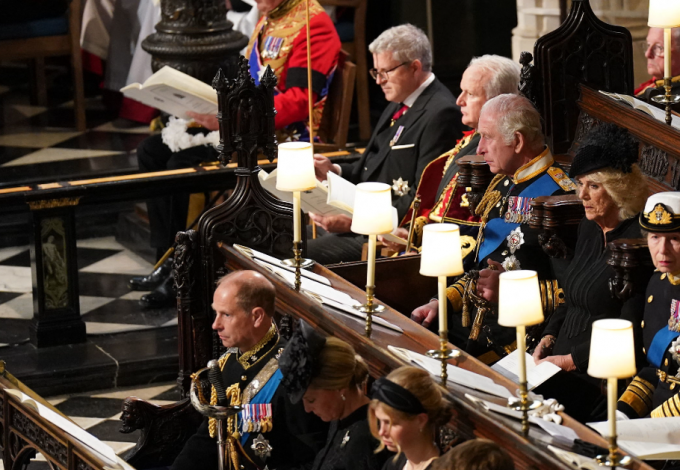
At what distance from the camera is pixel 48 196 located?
6301mm

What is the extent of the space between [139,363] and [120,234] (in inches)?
92.3

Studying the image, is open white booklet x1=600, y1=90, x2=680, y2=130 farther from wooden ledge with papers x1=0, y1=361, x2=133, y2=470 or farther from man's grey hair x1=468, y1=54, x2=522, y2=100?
wooden ledge with papers x1=0, y1=361, x2=133, y2=470

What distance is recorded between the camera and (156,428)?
4.72 meters

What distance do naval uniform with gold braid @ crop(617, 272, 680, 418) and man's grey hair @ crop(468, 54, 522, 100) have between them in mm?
1701

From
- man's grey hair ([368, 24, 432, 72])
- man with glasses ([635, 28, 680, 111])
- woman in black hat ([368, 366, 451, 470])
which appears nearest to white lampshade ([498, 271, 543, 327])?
woman in black hat ([368, 366, 451, 470])

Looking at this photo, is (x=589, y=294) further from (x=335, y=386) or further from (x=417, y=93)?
(x=417, y=93)

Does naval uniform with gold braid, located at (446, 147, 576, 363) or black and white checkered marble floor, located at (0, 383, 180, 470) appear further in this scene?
black and white checkered marble floor, located at (0, 383, 180, 470)

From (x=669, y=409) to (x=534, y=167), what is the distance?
1.40m

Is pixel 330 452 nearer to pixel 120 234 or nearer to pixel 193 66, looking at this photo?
pixel 193 66

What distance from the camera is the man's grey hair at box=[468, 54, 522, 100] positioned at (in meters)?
5.39

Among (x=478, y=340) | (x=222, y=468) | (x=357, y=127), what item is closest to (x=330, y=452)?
(x=222, y=468)

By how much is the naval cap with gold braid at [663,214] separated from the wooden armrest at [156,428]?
1.93m

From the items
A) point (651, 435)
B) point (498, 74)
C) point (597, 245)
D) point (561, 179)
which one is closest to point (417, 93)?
point (498, 74)

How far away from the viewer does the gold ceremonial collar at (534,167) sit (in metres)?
4.76
